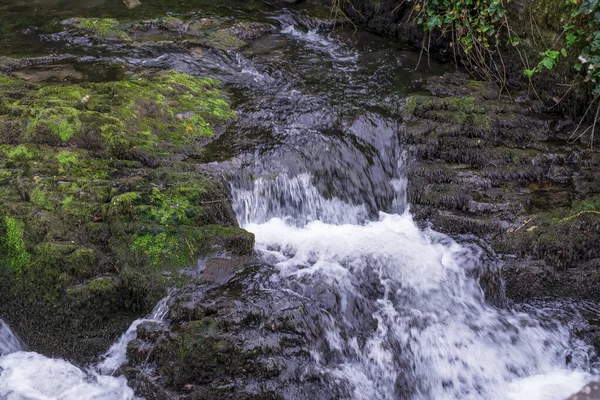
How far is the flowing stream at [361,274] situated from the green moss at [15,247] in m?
0.60

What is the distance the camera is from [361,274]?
504 centimetres

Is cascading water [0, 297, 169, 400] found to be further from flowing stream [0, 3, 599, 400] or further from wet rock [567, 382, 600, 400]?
wet rock [567, 382, 600, 400]

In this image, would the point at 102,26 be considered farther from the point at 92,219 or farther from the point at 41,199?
the point at 92,219

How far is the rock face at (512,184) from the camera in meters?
5.08

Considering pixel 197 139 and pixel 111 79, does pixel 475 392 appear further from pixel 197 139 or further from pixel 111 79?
pixel 111 79

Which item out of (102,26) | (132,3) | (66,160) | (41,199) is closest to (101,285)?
(41,199)

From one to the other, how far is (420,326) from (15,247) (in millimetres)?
3653

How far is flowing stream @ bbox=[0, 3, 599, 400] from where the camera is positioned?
173 inches

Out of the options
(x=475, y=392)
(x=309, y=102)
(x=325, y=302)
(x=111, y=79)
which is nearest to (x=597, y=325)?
(x=475, y=392)

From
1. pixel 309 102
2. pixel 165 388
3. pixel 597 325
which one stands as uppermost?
pixel 309 102

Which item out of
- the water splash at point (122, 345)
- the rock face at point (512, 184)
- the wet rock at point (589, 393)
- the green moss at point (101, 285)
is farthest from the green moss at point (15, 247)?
the wet rock at point (589, 393)

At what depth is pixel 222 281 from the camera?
15.1 ft

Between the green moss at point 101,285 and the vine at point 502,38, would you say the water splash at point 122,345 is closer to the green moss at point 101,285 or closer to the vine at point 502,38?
the green moss at point 101,285

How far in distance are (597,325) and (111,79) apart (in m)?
6.86
